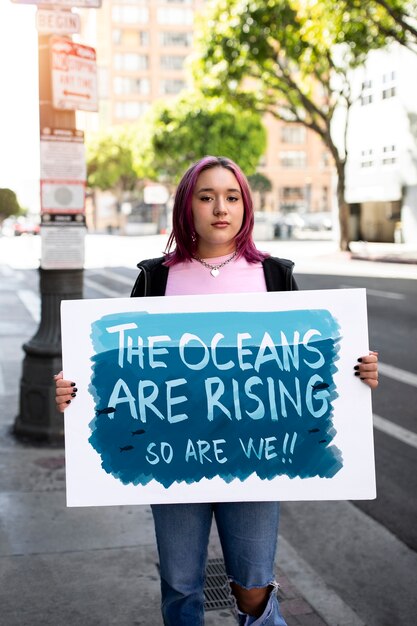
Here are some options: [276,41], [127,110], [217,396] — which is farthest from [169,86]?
[217,396]

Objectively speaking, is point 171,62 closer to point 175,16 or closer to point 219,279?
point 175,16

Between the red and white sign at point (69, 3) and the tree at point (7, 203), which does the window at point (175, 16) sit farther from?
the tree at point (7, 203)

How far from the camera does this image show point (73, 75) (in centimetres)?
614

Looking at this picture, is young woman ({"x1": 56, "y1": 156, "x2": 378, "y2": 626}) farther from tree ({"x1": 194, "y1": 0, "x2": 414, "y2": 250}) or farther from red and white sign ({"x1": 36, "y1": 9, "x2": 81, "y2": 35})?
tree ({"x1": 194, "y1": 0, "x2": 414, "y2": 250})

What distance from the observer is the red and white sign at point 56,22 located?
5.90m

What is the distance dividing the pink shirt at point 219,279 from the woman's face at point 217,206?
10 cm

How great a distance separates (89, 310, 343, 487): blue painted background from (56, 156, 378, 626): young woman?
123 millimetres

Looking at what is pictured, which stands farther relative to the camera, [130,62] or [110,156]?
[130,62]

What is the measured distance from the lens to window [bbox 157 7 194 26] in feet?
318

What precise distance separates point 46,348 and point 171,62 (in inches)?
3822

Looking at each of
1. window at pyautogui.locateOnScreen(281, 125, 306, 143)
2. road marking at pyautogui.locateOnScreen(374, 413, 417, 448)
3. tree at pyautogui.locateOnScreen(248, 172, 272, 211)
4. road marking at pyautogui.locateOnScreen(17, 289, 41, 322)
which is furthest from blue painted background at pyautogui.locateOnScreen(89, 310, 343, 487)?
window at pyautogui.locateOnScreen(281, 125, 306, 143)

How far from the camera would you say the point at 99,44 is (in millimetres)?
99812

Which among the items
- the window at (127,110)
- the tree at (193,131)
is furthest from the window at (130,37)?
the tree at (193,131)

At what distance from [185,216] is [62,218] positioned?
380 cm
